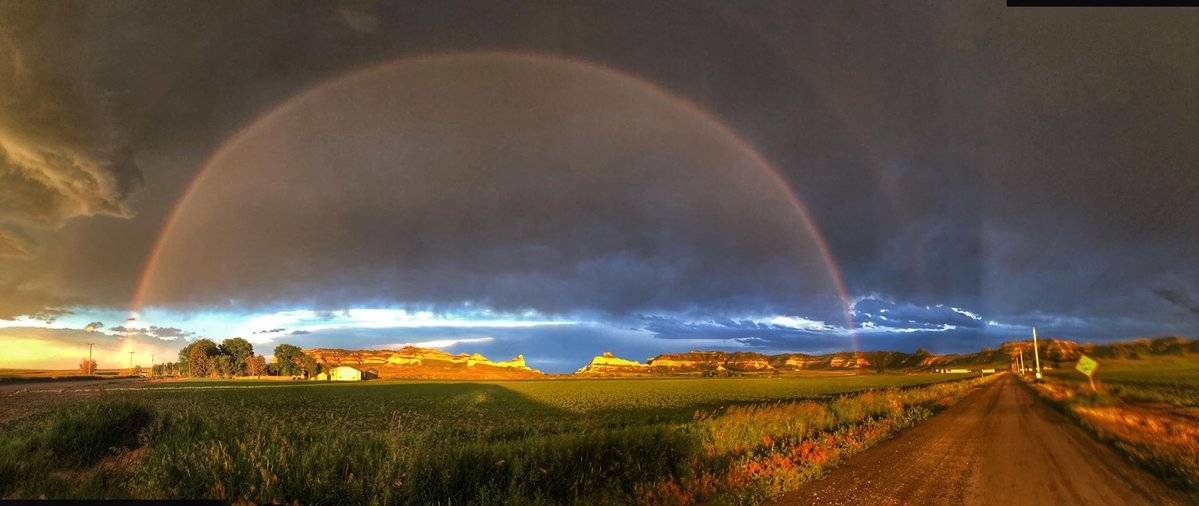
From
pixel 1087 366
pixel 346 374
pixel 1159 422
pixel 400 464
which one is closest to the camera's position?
pixel 400 464

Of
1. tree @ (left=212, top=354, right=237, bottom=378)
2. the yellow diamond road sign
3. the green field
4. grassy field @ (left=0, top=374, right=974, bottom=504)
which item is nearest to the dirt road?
grassy field @ (left=0, top=374, right=974, bottom=504)

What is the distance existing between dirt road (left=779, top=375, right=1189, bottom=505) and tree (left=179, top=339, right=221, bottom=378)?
227345 millimetres

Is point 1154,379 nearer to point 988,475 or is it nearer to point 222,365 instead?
point 988,475

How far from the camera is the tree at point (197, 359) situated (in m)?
192

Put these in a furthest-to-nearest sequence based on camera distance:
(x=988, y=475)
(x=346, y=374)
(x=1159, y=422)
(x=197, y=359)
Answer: (x=197, y=359) → (x=346, y=374) → (x=1159, y=422) → (x=988, y=475)

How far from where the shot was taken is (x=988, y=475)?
12.6 metres

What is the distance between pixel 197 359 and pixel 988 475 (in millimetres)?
232233

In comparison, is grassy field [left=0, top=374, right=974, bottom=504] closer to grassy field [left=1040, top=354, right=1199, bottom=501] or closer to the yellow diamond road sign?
grassy field [left=1040, top=354, right=1199, bottom=501]

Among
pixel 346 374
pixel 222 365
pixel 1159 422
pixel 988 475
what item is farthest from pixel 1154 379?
pixel 222 365

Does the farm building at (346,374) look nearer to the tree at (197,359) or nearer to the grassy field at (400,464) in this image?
the tree at (197,359)

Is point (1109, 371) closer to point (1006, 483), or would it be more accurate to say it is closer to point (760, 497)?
point (1006, 483)

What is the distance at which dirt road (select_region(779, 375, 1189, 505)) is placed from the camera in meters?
10.5

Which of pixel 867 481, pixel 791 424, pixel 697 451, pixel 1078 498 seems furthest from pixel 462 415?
pixel 1078 498

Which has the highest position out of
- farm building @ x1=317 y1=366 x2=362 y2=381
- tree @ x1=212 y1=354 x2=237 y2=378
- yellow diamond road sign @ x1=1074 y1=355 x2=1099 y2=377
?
yellow diamond road sign @ x1=1074 y1=355 x2=1099 y2=377
